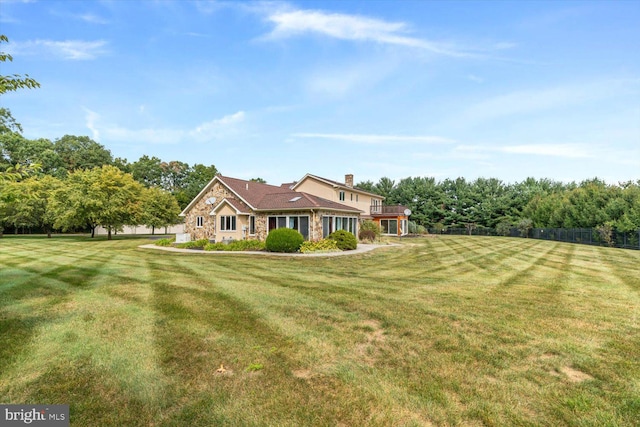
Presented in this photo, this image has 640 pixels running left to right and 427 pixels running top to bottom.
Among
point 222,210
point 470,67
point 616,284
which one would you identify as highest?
point 470,67

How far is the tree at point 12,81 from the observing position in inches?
204

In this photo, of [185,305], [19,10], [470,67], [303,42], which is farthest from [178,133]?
[185,305]

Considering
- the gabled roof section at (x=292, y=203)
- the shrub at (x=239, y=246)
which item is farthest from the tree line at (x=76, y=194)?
the gabled roof section at (x=292, y=203)

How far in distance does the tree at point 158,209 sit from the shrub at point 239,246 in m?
17.6

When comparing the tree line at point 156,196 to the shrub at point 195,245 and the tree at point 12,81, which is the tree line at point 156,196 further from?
the shrub at point 195,245

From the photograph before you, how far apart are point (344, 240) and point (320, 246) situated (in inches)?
81.4

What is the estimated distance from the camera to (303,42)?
1877 centimetres

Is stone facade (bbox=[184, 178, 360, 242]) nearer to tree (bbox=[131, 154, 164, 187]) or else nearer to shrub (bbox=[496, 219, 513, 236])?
shrub (bbox=[496, 219, 513, 236])

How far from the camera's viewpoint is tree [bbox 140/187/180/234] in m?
37.3

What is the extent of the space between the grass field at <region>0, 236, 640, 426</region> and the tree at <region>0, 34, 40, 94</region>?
4202 mm

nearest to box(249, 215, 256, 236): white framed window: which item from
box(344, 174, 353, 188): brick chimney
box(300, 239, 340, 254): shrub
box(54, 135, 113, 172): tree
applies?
box(300, 239, 340, 254): shrub

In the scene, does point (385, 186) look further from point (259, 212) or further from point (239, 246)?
point (239, 246)

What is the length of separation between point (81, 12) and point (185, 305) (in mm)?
13997

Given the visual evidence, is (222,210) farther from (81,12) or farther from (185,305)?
(185,305)
